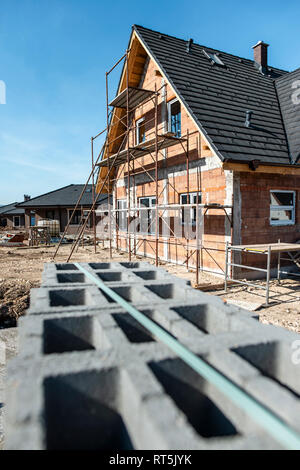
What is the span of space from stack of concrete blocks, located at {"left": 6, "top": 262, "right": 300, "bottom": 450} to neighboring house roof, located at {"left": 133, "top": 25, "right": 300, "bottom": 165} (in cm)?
600

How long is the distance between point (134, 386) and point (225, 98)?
1038cm

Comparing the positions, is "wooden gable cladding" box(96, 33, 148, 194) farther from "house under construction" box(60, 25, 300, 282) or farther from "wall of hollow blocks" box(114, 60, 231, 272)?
"wall of hollow blocks" box(114, 60, 231, 272)

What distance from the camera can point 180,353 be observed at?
64.0 inches

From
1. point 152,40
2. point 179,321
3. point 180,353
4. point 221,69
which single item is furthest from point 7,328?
point 221,69

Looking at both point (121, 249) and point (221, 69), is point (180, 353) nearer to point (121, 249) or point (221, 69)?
point (221, 69)

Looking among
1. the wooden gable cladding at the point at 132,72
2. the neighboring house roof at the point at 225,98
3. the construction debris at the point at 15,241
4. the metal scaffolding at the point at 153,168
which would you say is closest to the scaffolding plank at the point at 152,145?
the metal scaffolding at the point at 153,168

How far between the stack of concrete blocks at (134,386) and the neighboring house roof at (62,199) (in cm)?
2771

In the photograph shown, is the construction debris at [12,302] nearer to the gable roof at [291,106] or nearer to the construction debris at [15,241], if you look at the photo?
the gable roof at [291,106]

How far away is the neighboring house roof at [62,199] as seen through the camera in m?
28.8

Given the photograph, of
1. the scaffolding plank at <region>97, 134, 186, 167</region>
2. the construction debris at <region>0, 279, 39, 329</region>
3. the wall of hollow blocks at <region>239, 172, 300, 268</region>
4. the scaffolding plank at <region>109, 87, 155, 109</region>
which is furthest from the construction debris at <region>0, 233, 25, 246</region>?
the wall of hollow blocks at <region>239, 172, 300, 268</region>

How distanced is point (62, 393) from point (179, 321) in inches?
37.7

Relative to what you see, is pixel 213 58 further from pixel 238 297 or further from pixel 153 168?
pixel 238 297

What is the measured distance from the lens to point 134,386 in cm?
133

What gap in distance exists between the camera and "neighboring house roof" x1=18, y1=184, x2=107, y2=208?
28.8 meters
